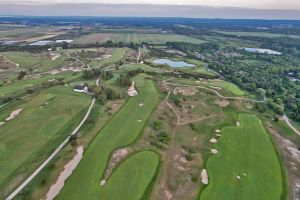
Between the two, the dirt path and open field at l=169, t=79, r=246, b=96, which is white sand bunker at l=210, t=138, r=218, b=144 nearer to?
the dirt path

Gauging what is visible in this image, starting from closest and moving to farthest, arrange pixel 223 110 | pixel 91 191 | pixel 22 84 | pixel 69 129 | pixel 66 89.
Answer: pixel 91 191 < pixel 69 129 < pixel 223 110 < pixel 66 89 < pixel 22 84

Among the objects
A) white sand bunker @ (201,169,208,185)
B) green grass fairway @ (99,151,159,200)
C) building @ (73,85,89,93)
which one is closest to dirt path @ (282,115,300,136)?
white sand bunker @ (201,169,208,185)

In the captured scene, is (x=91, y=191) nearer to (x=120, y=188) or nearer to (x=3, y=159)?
(x=120, y=188)

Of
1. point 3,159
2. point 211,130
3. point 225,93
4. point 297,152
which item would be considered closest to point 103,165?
point 3,159

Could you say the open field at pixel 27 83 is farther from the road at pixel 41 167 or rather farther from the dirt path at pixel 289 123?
the dirt path at pixel 289 123

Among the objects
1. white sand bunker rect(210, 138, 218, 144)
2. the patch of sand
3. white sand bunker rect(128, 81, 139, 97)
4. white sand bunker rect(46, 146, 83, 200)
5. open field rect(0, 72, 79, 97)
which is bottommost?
open field rect(0, 72, 79, 97)

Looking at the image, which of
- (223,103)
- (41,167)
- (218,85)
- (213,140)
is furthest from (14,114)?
(218,85)

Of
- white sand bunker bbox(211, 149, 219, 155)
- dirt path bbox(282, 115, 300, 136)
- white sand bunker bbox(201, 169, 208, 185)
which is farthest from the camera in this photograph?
dirt path bbox(282, 115, 300, 136)

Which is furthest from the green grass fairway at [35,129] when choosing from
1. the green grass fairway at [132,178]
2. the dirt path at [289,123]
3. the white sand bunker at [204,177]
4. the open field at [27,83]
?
the dirt path at [289,123]
